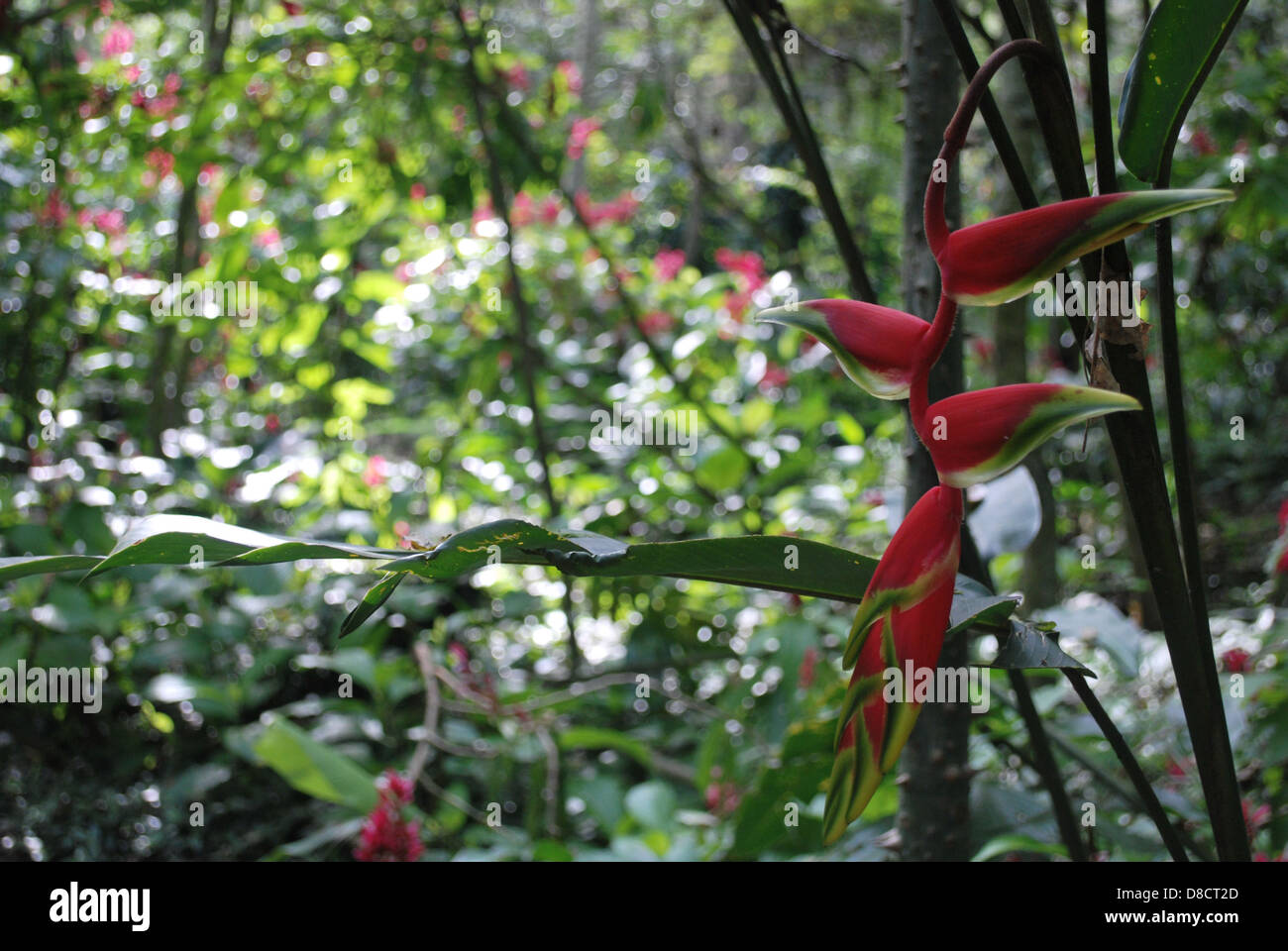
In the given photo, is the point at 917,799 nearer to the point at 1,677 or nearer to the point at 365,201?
the point at 1,677

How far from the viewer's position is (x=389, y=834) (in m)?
1.11

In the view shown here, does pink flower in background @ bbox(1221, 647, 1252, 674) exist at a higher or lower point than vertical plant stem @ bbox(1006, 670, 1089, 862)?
higher

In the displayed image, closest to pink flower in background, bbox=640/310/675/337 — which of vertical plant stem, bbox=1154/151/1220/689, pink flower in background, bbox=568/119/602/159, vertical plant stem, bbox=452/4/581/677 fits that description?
pink flower in background, bbox=568/119/602/159

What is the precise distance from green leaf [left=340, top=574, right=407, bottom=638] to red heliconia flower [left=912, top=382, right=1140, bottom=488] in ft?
0.58

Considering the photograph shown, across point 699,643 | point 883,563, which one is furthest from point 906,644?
point 699,643

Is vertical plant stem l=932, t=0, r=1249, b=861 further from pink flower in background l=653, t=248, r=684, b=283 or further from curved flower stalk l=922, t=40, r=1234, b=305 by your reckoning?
pink flower in background l=653, t=248, r=684, b=283

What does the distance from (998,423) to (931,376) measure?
307mm

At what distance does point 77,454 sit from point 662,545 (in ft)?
6.54

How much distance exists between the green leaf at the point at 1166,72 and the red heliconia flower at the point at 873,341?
0.14 m

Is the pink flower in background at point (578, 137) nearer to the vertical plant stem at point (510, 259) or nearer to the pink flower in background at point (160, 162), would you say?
the vertical plant stem at point (510, 259)

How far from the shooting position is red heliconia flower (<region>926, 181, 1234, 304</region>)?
260mm

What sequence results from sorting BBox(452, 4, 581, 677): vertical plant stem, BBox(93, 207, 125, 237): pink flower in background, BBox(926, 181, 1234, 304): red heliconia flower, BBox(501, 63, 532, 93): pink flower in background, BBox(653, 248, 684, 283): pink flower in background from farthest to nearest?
BBox(653, 248, 684, 283): pink flower in background, BBox(93, 207, 125, 237): pink flower in background, BBox(501, 63, 532, 93): pink flower in background, BBox(452, 4, 581, 677): vertical plant stem, BBox(926, 181, 1234, 304): red heliconia flower

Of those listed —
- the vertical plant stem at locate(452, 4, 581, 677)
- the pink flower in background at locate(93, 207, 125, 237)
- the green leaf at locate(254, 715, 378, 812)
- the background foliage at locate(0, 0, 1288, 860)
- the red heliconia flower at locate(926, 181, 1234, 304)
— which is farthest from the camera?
the pink flower in background at locate(93, 207, 125, 237)

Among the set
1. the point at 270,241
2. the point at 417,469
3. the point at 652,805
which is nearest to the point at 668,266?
the point at 417,469
